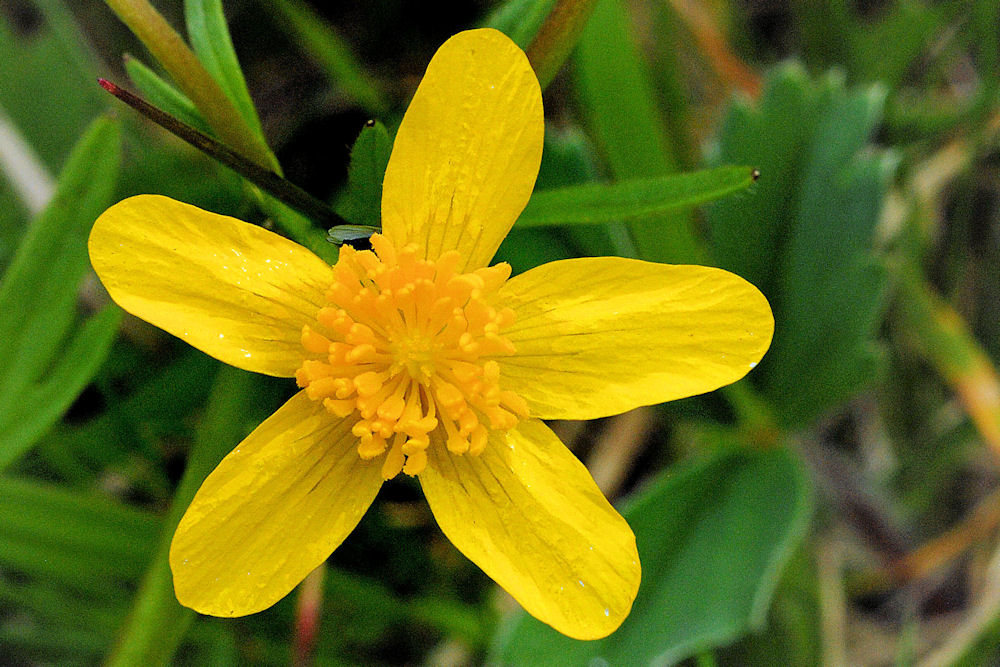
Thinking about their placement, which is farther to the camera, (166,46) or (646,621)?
(646,621)

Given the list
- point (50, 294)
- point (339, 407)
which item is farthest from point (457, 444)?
point (50, 294)

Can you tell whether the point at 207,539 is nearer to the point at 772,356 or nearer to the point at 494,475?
the point at 494,475

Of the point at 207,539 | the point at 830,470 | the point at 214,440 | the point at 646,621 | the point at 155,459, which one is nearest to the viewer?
the point at 207,539

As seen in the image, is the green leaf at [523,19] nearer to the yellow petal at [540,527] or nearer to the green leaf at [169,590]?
the yellow petal at [540,527]

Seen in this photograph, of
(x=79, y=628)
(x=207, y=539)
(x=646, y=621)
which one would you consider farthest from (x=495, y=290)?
(x=79, y=628)

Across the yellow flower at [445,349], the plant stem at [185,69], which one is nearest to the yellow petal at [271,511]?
the yellow flower at [445,349]

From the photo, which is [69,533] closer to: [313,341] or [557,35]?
[313,341]

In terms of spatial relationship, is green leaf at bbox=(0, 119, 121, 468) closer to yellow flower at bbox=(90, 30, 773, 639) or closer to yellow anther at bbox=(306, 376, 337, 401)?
yellow flower at bbox=(90, 30, 773, 639)
